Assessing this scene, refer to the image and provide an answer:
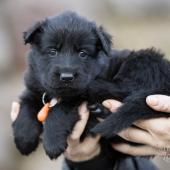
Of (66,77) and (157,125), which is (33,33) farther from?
(157,125)

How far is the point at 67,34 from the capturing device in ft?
11.7

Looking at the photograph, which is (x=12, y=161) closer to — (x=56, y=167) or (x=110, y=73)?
(x=56, y=167)

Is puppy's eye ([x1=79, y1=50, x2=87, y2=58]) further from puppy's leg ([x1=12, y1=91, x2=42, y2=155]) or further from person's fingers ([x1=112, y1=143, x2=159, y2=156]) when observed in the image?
person's fingers ([x1=112, y1=143, x2=159, y2=156])

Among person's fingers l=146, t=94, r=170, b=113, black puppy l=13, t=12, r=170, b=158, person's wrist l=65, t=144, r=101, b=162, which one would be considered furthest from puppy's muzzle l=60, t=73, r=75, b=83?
person's wrist l=65, t=144, r=101, b=162

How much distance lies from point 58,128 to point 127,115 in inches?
17.6

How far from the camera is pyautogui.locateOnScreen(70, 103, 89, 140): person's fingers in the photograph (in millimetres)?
3615

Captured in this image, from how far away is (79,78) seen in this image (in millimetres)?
3475

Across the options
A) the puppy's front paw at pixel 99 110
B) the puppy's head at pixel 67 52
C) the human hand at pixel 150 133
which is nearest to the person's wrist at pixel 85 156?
the human hand at pixel 150 133

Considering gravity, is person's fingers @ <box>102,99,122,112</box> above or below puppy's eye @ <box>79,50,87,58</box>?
below

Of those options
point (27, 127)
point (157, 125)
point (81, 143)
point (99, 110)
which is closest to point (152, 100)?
point (157, 125)

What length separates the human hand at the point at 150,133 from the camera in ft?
11.2

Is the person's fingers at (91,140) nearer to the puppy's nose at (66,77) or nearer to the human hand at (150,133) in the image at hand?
the human hand at (150,133)

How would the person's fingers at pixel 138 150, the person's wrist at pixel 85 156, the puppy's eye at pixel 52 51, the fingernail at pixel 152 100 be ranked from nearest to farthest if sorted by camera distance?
the fingernail at pixel 152 100
the puppy's eye at pixel 52 51
the person's fingers at pixel 138 150
the person's wrist at pixel 85 156

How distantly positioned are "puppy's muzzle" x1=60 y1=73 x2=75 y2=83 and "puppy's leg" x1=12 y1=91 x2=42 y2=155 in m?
0.50
